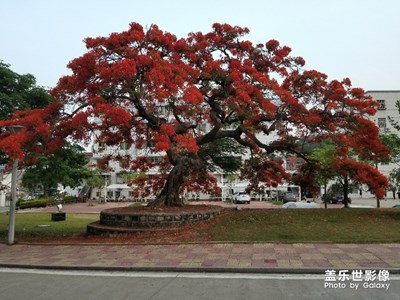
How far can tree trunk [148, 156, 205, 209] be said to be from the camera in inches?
583

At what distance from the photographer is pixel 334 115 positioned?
47.6 feet

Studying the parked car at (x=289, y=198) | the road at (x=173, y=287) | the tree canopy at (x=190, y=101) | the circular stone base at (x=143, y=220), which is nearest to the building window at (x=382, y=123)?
the parked car at (x=289, y=198)

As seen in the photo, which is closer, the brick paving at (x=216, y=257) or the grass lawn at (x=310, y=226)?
the brick paving at (x=216, y=257)

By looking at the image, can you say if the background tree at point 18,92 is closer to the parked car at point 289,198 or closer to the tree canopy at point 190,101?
the tree canopy at point 190,101

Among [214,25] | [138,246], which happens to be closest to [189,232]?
[138,246]

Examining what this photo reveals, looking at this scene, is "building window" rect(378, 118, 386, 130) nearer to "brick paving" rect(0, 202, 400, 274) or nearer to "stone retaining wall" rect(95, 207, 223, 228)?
"stone retaining wall" rect(95, 207, 223, 228)

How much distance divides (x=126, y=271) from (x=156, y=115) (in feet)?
23.5

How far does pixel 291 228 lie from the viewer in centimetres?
1191

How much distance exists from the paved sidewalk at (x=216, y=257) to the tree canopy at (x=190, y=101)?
3114mm

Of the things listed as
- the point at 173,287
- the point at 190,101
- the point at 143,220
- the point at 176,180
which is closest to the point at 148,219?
the point at 143,220

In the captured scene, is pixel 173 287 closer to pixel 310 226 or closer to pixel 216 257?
pixel 216 257

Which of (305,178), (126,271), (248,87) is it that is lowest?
(126,271)

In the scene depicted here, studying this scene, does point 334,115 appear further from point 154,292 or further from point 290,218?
point 154,292

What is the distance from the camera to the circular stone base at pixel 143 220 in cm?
1273
